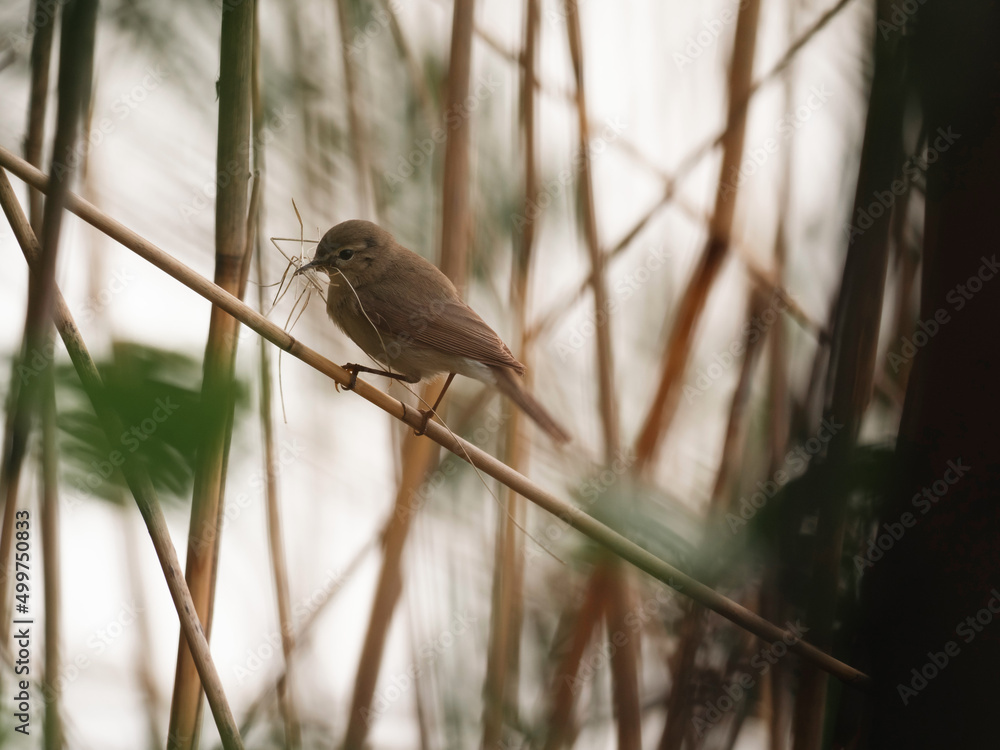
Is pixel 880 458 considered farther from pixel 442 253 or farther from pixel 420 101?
pixel 420 101

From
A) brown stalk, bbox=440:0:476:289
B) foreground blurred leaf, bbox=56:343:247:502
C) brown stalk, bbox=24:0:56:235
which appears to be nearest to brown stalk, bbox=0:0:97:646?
foreground blurred leaf, bbox=56:343:247:502

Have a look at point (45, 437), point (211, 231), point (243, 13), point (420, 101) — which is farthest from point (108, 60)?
point (45, 437)

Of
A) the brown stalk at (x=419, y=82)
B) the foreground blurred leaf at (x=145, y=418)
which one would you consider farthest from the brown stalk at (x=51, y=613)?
the brown stalk at (x=419, y=82)

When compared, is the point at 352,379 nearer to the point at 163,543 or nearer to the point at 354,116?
the point at 163,543

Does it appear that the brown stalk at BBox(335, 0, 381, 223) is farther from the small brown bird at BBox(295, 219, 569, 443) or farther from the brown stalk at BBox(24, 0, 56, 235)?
the brown stalk at BBox(24, 0, 56, 235)

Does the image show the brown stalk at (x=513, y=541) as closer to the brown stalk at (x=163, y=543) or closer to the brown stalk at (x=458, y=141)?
the brown stalk at (x=458, y=141)
